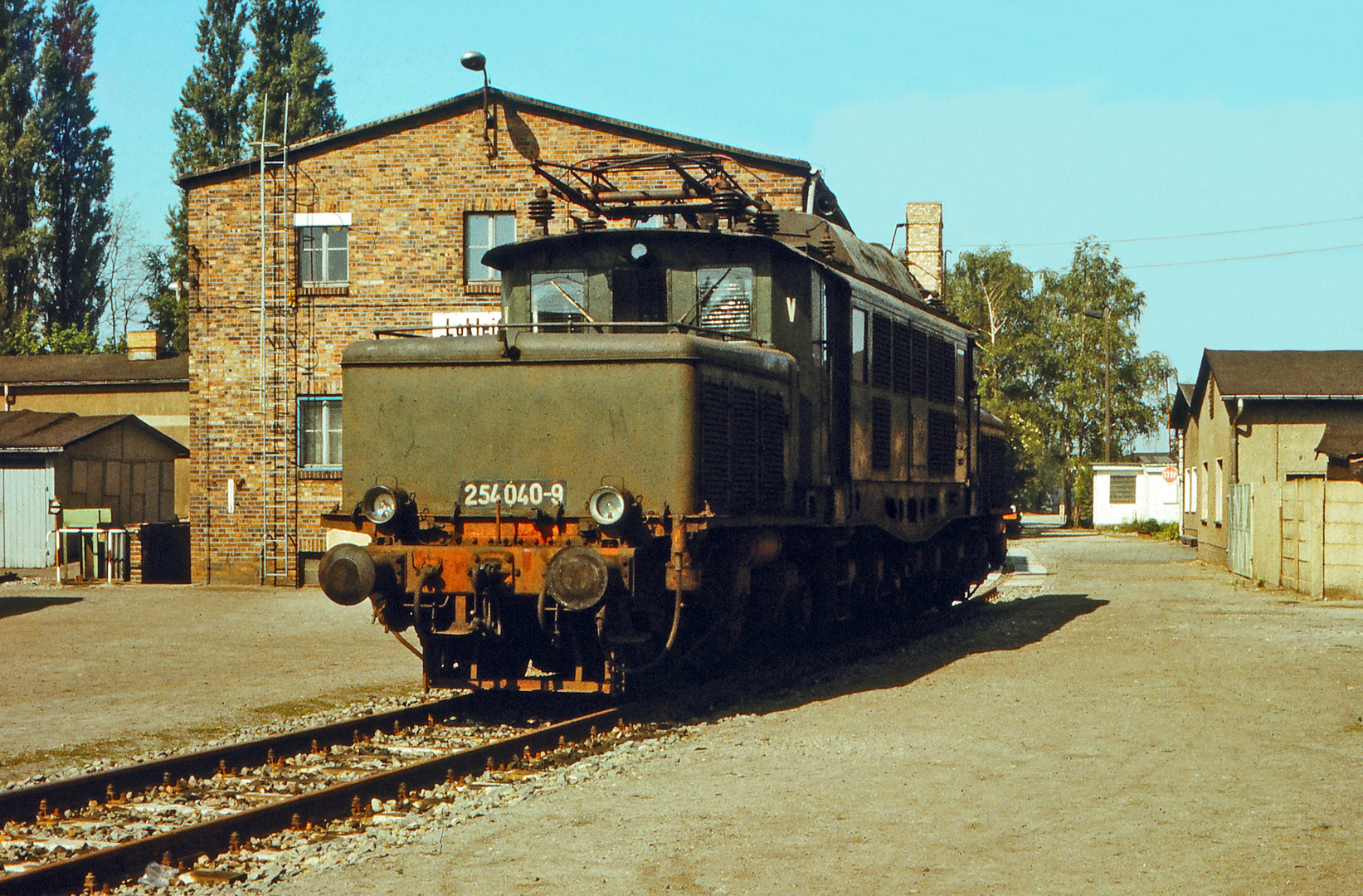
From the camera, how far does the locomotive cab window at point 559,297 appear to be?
1084cm

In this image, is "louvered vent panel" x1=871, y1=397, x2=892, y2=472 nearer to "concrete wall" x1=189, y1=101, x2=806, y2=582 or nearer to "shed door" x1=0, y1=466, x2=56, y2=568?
"concrete wall" x1=189, y1=101, x2=806, y2=582

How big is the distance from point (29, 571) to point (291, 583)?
9.78 metres

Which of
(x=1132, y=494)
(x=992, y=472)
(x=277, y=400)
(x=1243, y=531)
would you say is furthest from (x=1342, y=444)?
(x=1132, y=494)

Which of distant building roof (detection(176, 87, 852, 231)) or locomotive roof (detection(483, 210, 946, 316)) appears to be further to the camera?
distant building roof (detection(176, 87, 852, 231))

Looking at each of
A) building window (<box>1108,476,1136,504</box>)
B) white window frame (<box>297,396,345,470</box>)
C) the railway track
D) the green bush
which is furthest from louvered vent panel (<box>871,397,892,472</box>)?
building window (<box>1108,476,1136,504</box>)

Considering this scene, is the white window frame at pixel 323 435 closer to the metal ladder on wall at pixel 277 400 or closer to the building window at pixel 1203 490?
the metal ladder on wall at pixel 277 400

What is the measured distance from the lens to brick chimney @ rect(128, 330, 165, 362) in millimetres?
43750

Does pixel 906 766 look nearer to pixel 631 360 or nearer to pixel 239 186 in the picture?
pixel 631 360

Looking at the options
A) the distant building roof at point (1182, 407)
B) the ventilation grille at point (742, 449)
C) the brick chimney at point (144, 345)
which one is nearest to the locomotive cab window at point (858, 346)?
the ventilation grille at point (742, 449)

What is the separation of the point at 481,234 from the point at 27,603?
885 cm

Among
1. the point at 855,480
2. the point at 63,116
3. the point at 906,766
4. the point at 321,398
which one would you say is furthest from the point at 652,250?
the point at 63,116

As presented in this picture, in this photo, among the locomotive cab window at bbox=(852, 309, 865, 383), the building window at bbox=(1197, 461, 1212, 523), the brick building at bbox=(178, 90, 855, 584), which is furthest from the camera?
the building window at bbox=(1197, 461, 1212, 523)

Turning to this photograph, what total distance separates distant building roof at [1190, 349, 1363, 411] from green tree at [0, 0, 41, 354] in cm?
4528

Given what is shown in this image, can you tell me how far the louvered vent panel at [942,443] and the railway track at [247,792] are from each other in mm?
6527
